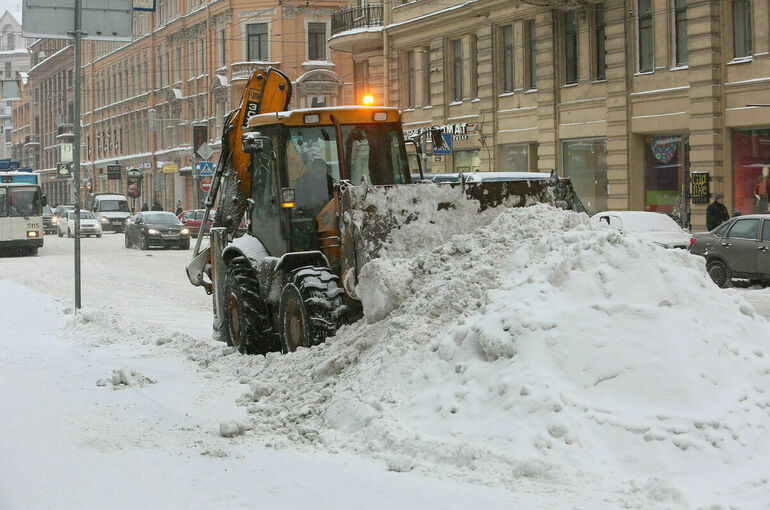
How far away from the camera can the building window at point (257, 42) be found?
54.9 meters

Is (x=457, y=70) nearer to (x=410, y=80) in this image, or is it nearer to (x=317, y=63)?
(x=410, y=80)

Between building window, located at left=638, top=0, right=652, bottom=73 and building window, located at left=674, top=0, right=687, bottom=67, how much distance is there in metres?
0.94

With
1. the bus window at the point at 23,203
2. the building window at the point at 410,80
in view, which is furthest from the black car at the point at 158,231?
the building window at the point at 410,80

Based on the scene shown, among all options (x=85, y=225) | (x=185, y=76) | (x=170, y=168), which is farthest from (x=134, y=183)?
(x=85, y=225)

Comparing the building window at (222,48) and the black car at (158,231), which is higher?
the building window at (222,48)

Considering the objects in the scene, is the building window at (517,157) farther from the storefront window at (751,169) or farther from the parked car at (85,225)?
the parked car at (85,225)

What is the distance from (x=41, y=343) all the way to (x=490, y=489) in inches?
317

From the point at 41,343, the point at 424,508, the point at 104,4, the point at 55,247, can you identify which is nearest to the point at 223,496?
the point at 424,508

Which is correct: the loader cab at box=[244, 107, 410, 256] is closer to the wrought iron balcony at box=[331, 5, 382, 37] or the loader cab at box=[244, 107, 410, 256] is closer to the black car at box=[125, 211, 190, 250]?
the black car at box=[125, 211, 190, 250]

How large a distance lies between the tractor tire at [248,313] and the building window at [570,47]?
2140cm

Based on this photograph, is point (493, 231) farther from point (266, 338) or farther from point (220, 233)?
point (220, 233)

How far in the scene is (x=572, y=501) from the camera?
18.5 feet

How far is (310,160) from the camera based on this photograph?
10359 mm

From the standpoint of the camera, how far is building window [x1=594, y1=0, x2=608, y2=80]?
2931 centimetres
